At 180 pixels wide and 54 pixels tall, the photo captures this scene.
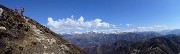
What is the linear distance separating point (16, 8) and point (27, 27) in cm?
787

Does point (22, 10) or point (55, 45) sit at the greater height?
point (22, 10)

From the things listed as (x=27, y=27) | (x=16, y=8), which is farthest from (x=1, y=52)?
(x=16, y=8)

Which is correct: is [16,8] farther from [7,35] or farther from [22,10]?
[7,35]

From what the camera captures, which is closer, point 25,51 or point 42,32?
point 25,51

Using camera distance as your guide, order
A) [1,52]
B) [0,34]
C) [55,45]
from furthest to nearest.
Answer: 1. [55,45]
2. [0,34]
3. [1,52]

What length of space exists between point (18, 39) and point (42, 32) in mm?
5453

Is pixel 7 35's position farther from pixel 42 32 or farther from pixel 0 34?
pixel 42 32

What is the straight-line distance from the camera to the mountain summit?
29.1 meters

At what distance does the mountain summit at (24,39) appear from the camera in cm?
2913

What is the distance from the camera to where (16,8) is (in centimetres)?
4066

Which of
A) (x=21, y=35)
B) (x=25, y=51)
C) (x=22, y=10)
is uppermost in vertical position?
(x=22, y=10)

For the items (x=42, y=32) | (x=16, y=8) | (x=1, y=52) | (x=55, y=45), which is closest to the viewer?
(x=1, y=52)

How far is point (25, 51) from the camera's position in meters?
29.2

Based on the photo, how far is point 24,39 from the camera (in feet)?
102
